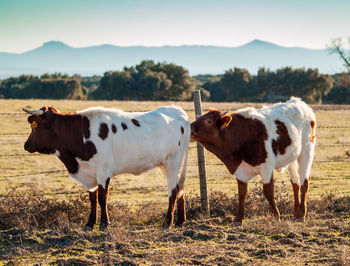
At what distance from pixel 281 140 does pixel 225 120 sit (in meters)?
1.14

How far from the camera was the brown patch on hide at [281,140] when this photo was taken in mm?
7805

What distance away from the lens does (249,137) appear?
25.3 feet

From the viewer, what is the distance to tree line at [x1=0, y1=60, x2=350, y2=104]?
2207 inches

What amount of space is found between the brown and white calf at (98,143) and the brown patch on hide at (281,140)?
6.74 feet

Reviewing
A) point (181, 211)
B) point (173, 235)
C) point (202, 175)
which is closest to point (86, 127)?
point (173, 235)

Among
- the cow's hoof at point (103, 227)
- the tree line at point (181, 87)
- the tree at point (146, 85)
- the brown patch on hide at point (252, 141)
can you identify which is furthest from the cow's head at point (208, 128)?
the tree at point (146, 85)

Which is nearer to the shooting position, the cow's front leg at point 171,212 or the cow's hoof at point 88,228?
the cow's hoof at point 88,228

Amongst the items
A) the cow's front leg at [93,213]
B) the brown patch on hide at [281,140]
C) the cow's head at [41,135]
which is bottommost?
the cow's front leg at [93,213]

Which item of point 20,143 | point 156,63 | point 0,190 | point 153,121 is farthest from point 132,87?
point 153,121

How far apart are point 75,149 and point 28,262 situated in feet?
6.44

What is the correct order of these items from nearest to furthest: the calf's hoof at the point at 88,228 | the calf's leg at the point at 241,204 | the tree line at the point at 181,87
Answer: the calf's hoof at the point at 88,228
the calf's leg at the point at 241,204
the tree line at the point at 181,87

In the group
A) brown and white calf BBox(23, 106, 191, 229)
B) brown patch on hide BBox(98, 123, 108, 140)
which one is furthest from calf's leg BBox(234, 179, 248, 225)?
brown patch on hide BBox(98, 123, 108, 140)

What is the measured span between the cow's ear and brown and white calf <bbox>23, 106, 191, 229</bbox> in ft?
3.54

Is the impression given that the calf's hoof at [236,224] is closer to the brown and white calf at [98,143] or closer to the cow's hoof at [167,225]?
the cow's hoof at [167,225]
